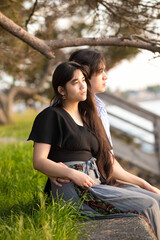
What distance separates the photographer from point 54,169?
219cm

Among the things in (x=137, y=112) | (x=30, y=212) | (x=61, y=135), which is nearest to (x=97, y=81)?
(x=61, y=135)

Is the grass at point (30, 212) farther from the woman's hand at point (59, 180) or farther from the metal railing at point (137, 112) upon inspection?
the metal railing at point (137, 112)

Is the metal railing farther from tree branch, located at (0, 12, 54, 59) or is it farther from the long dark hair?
the long dark hair

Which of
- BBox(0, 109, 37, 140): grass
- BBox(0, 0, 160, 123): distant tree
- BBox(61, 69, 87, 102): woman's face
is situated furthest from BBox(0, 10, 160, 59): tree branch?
BBox(0, 109, 37, 140): grass

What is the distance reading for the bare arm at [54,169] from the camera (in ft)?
7.11

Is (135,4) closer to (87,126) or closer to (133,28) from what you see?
(133,28)

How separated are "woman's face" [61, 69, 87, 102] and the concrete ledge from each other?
2.53 ft

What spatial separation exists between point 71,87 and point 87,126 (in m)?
0.29

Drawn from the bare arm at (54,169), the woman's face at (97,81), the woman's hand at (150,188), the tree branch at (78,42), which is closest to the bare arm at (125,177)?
the woman's hand at (150,188)

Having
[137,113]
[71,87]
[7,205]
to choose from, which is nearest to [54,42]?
[71,87]

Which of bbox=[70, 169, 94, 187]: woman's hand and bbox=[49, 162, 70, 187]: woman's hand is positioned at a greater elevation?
bbox=[70, 169, 94, 187]: woman's hand

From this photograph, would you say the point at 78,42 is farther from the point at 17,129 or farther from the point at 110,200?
the point at 17,129

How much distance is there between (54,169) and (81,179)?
0.56 feet

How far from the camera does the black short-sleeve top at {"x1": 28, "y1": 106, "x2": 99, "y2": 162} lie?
7.45 feet
